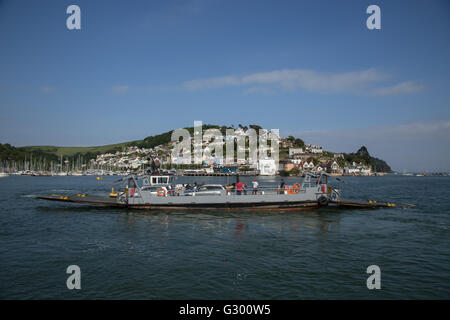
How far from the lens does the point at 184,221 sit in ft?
79.9

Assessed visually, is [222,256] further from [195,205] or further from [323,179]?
[323,179]

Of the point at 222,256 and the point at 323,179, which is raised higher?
the point at 323,179

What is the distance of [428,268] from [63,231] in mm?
23666

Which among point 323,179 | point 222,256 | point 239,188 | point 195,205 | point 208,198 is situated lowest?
point 222,256

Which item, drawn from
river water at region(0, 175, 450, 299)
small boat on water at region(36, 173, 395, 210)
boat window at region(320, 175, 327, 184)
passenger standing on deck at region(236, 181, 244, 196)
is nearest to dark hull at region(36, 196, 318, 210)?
small boat on water at region(36, 173, 395, 210)

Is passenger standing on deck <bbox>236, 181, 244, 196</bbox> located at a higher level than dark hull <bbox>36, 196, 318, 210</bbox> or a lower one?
higher

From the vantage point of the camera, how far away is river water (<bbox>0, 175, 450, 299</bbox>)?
11.2 m

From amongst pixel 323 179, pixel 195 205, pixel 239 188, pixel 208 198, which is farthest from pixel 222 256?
pixel 323 179

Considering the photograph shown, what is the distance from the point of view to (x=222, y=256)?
15.0 m

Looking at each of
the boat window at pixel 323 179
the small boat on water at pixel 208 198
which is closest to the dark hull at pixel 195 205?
the small boat on water at pixel 208 198

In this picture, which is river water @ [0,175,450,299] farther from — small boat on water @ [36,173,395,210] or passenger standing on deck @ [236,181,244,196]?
passenger standing on deck @ [236,181,244,196]

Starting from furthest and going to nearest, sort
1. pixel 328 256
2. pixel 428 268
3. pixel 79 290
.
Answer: pixel 328 256
pixel 428 268
pixel 79 290
